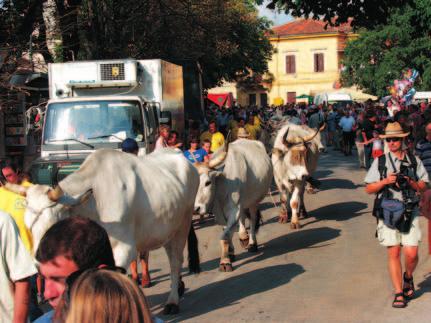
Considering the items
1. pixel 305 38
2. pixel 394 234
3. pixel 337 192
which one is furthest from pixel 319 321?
pixel 305 38

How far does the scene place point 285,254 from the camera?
1138 cm

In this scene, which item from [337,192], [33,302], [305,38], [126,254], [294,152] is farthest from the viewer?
[305,38]

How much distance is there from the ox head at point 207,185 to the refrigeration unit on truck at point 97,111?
215 cm

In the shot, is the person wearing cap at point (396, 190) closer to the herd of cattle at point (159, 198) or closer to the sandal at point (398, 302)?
the sandal at point (398, 302)

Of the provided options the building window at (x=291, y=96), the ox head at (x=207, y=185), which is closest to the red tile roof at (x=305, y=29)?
the building window at (x=291, y=96)

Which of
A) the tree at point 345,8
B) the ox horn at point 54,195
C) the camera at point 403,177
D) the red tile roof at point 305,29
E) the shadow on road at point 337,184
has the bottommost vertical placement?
the shadow on road at point 337,184

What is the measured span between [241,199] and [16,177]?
407 centimetres

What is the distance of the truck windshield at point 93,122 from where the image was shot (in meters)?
12.7

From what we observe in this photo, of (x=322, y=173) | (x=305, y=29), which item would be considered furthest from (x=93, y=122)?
(x=305, y=29)

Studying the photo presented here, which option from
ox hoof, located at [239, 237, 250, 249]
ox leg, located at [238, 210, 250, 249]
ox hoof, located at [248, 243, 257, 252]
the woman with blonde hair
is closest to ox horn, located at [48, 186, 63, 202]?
the woman with blonde hair

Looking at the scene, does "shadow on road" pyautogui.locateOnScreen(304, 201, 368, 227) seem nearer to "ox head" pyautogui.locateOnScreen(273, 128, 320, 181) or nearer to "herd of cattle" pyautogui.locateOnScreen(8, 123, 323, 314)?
"ox head" pyautogui.locateOnScreen(273, 128, 320, 181)

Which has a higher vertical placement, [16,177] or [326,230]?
[16,177]

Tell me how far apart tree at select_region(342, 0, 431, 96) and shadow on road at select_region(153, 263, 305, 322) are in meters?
27.1

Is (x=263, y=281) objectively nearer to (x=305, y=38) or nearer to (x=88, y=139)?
(x=88, y=139)
